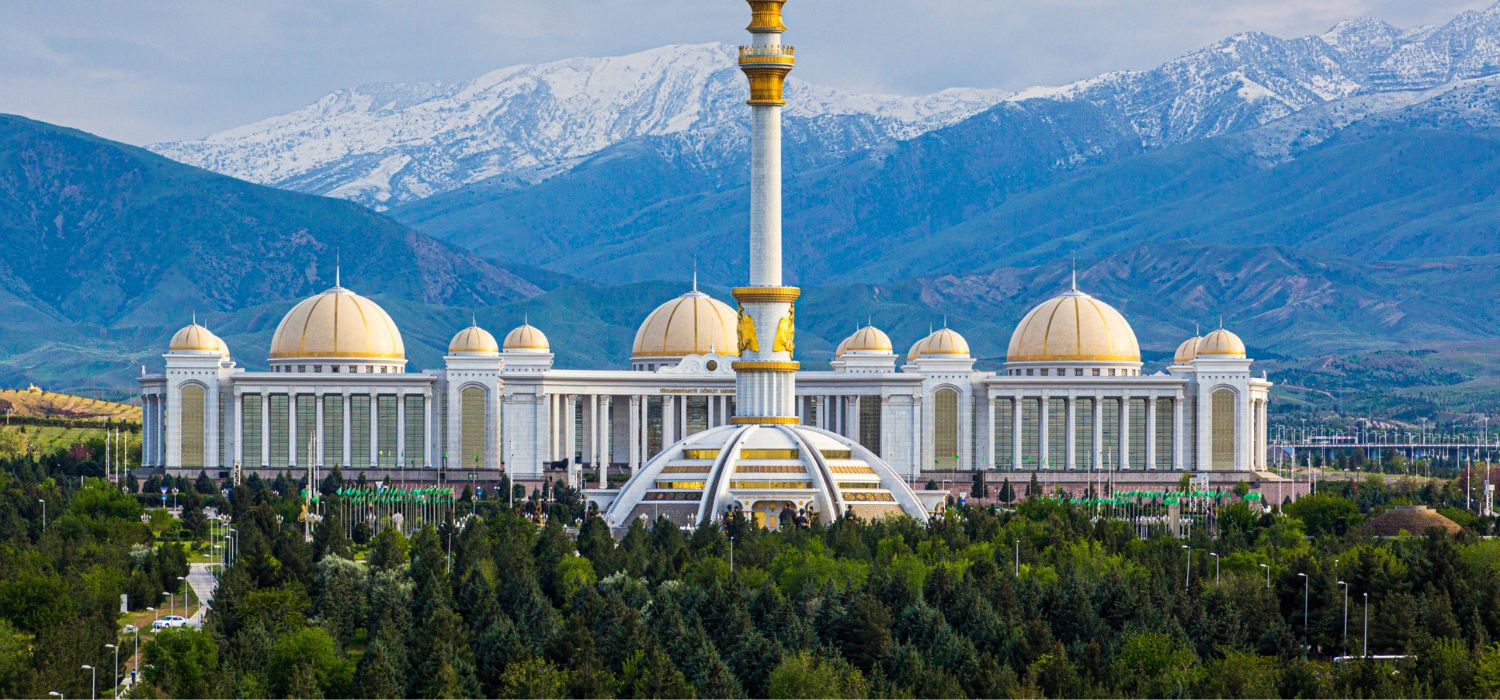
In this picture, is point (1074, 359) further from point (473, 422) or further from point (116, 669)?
point (116, 669)

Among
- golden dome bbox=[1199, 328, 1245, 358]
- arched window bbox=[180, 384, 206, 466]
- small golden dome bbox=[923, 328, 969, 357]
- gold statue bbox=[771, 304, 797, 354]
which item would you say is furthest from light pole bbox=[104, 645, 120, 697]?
golden dome bbox=[1199, 328, 1245, 358]

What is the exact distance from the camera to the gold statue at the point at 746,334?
522 feet

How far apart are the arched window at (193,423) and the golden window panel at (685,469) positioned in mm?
38594

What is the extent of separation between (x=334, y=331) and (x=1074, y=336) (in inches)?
1829

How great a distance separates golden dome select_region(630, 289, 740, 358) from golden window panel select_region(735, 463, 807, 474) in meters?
34.9

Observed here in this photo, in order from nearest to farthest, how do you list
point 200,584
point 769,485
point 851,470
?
1. point 200,584
2. point 769,485
3. point 851,470

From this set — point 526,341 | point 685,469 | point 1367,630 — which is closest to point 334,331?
point 526,341

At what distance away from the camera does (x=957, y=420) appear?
183625 millimetres

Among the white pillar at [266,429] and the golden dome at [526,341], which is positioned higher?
the golden dome at [526,341]

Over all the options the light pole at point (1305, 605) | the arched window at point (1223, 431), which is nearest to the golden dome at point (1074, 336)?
the arched window at point (1223, 431)

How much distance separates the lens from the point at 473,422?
18075cm

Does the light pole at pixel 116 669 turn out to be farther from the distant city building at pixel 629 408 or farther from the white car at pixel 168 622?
the distant city building at pixel 629 408

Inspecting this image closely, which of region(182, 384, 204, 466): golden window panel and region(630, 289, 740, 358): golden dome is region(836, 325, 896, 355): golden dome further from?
region(182, 384, 204, 466): golden window panel

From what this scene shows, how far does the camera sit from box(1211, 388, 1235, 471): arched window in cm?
18288
